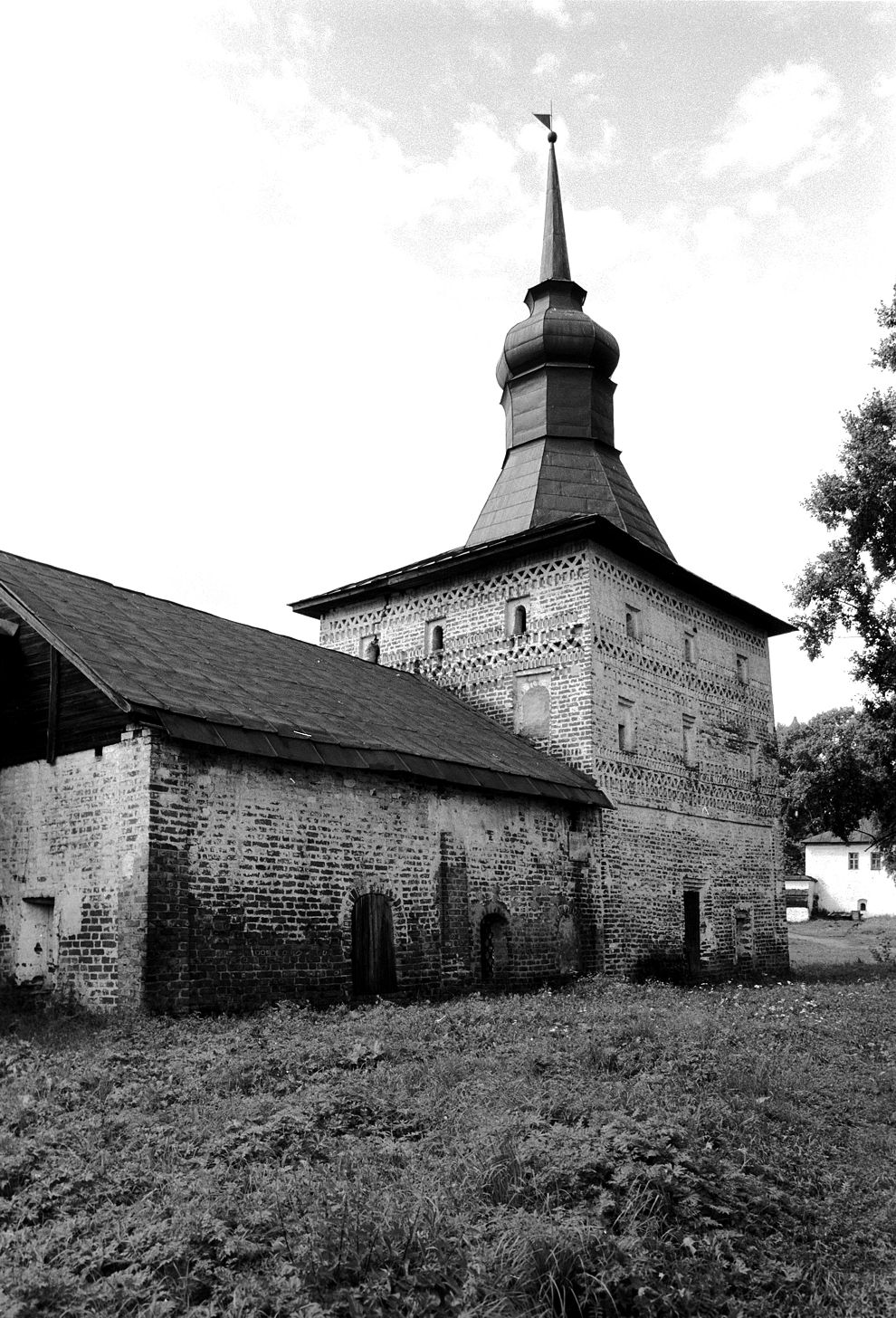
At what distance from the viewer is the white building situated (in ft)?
178

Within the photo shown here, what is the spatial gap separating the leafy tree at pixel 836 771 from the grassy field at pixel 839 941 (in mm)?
4958

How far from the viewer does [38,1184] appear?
5457mm

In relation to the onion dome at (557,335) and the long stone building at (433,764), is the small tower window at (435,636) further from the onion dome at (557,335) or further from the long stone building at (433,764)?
the onion dome at (557,335)

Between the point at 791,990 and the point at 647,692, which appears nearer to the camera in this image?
the point at 791,990

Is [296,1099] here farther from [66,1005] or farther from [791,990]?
[791,990]

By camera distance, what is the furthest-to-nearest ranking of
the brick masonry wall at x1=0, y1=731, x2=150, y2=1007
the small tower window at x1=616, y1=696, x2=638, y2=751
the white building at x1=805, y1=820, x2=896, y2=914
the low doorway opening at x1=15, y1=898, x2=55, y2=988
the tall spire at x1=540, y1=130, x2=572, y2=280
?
the white building at x1=805, y1=820, x2=896, y2=914 < the tall spire at x1=540, y1=130, x2=572, y2=280 < the small tower window at x1=616, y1=696, x2=638, y2=751 < the low doorway opening at x1=15, y1=898, x2=55, y2=988 < the brick masonry wall at x1=0, y1=731, x2=150, y2=1007

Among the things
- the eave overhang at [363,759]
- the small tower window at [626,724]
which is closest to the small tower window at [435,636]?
the small tower window at [626,724]

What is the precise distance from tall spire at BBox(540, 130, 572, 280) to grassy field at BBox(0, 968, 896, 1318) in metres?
19.7

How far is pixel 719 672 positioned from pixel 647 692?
3231mm

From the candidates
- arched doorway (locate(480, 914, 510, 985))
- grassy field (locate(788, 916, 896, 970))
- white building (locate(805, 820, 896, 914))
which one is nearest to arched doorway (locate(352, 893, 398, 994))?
arched doorway (locate(480, 914, 510, 985))

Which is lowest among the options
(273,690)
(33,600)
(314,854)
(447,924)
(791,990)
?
(791,990)

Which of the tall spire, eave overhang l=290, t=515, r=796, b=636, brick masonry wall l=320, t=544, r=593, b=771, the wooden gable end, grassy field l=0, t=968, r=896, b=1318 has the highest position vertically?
the tall spire

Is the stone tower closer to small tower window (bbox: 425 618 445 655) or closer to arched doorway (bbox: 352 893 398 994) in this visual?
small tower window (bbox: 425 618 445 655)

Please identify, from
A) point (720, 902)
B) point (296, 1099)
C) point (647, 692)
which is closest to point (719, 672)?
point (647, 692)
